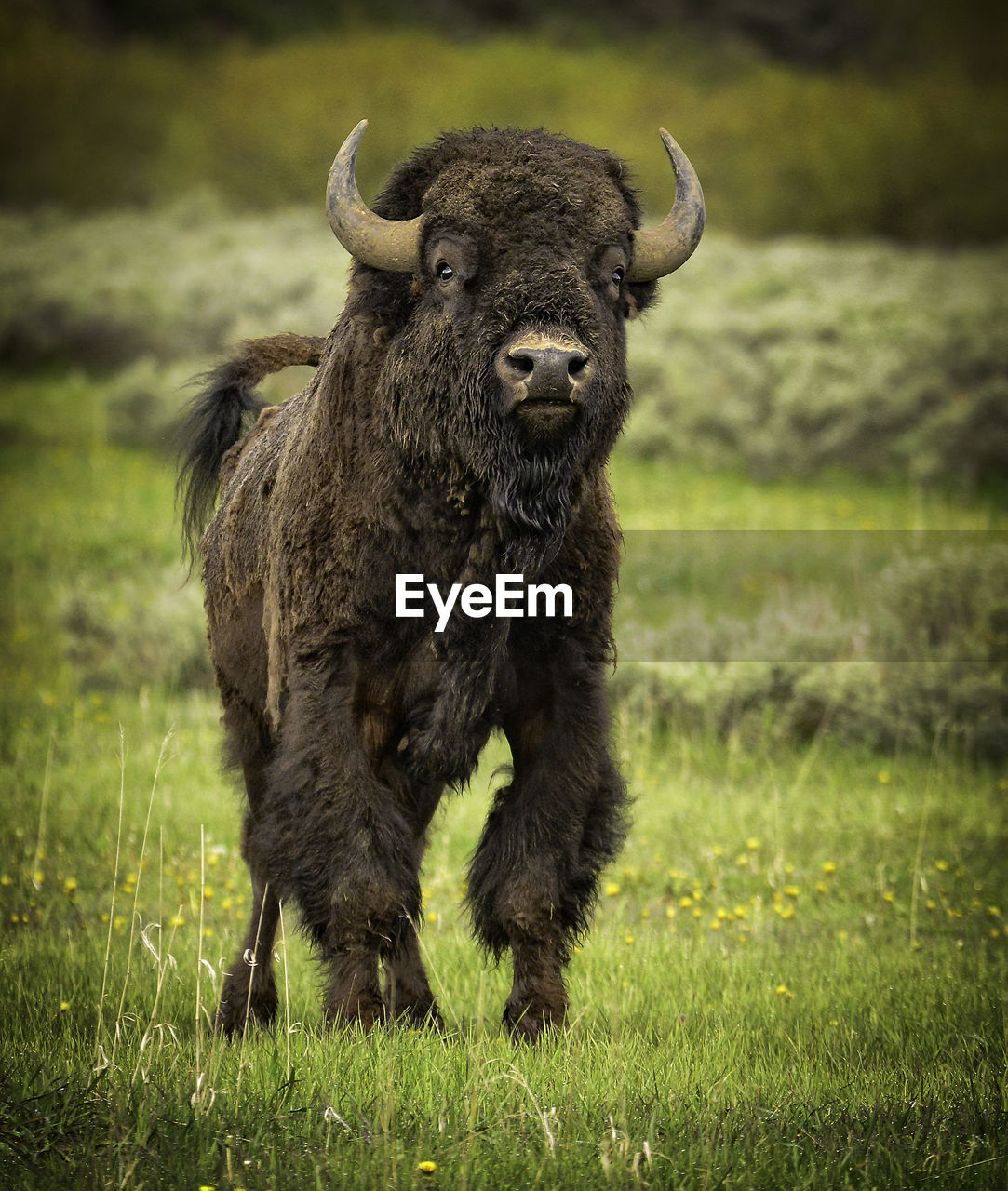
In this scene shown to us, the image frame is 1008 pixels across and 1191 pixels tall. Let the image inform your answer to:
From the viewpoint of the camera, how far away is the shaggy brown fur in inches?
190

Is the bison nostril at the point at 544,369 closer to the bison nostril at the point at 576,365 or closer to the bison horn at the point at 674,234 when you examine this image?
the bison nostril at the point at 576,365

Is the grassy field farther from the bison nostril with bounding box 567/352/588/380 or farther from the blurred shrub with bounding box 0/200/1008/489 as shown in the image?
the blurred shrub with bounding box 0/200/1008/489

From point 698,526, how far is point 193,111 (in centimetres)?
2267

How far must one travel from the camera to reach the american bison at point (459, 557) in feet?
15.9

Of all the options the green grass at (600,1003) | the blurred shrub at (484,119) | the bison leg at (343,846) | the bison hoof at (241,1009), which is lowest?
the bison hoof at (241,1009)

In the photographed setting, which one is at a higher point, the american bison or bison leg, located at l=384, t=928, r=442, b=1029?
the american bison

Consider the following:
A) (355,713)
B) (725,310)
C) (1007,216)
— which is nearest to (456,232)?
(355,713)

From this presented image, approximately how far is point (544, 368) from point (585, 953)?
3220mm

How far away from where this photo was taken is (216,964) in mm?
6488

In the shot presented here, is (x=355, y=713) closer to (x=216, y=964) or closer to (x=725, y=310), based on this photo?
(x=216, y=964)

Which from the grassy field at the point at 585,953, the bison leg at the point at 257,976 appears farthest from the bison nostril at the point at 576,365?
the bison leg at the point at 257,976

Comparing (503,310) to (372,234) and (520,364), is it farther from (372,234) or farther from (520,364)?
(372,234)

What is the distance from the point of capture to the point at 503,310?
469cm

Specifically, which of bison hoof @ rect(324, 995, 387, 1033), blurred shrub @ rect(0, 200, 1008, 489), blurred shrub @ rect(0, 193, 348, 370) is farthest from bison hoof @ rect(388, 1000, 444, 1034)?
blurred shrub @ rect(0, 193, 348, 370)
